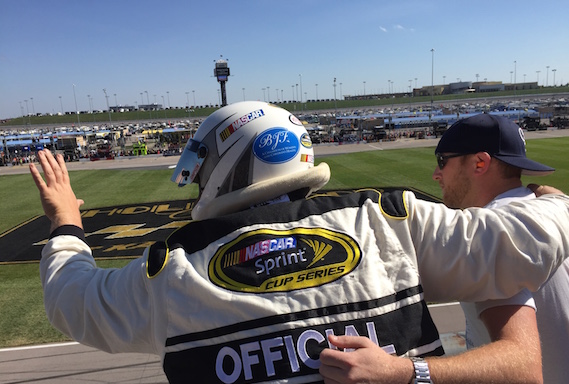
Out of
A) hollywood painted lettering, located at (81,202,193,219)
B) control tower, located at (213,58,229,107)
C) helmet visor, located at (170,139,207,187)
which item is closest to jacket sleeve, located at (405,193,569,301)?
helmet visor, located at (170,139,207,187)

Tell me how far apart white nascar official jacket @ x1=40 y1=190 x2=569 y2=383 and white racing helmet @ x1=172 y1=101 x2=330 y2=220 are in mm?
179

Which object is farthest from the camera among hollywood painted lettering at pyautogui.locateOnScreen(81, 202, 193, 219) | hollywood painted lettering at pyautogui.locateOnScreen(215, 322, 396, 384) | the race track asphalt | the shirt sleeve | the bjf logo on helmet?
hollywood painted lettering at pyautogui.locateOnScreen(81, 202, 193, 219)

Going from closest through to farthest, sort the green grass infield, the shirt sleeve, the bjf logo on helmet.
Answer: the shirt sleeve → the bjf logo on helmet → the green grass infield

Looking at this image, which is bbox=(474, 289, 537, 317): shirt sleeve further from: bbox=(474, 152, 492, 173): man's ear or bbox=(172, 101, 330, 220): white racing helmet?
bbox=(474, 152, 492, 173): man's ear

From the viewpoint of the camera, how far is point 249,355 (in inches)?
50.5

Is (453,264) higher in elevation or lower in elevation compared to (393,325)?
higher

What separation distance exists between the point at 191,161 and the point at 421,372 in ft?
4.32

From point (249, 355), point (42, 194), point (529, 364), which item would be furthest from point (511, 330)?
point (42, 194)

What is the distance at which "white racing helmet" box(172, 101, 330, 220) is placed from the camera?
1.64 metres

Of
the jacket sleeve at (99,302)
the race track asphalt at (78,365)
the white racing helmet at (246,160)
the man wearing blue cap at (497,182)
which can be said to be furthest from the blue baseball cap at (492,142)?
the race track asphalt at (78,365)

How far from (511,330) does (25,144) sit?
196 ft

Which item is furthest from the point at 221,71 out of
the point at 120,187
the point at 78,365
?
the point at 78,365

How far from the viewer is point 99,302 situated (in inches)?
55.1

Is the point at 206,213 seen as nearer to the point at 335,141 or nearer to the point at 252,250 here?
the point at 252,250
